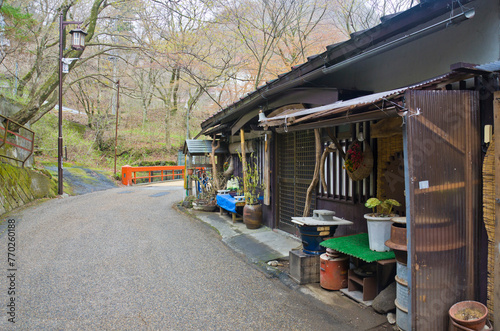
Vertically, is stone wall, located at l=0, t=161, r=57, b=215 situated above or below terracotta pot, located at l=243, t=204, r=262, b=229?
above

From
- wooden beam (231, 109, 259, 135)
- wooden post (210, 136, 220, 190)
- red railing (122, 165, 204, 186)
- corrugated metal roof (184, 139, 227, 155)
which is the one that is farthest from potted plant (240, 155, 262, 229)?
red railing (122, 165, 204, 186)

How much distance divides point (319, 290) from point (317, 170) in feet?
6.60

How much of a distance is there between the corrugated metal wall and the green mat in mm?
874

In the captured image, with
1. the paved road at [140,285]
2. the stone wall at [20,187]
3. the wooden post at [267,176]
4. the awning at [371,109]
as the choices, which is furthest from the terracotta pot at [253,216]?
the stone wall at [20,187]

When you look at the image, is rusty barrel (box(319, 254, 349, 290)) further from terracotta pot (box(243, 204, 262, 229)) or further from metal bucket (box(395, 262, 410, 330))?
terracotta pot (box(243, 204, 262, 229))

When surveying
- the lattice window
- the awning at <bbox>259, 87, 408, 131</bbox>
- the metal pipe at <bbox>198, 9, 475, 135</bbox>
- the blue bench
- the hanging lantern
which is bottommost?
the blue bench

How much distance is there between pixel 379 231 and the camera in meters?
4.18

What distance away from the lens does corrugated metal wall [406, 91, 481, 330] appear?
121 inches

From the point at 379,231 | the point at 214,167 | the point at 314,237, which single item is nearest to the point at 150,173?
the point at 214,167

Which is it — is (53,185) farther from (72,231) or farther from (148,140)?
(148,140)

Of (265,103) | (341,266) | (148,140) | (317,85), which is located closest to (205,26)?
(265,103)

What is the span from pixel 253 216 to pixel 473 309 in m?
5.87

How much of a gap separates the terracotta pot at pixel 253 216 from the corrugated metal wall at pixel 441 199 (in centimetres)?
571

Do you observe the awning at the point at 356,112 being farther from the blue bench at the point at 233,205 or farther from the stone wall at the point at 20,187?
the stone wall at the point at 20,187
